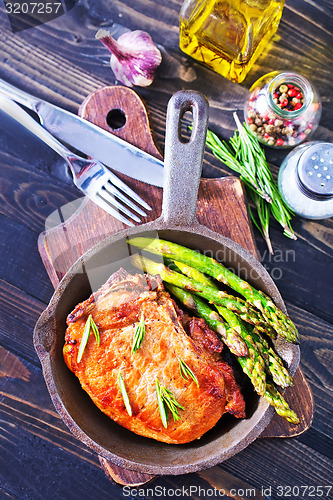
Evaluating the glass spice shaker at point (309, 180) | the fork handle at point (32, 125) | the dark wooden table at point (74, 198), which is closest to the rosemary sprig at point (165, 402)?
the dark wooden table at point (74, 198)

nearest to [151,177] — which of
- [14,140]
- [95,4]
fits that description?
[14,140]

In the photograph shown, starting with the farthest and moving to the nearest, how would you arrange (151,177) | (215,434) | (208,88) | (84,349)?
1. (208,88)
2. (151,177)
3. (215,434)
4. (84,349)

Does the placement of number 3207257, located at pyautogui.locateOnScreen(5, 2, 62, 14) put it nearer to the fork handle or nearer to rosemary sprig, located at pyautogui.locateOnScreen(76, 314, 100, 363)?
the fork handle

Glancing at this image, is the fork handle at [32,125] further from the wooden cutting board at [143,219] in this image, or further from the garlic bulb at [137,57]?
the garlic bulb at [137,57]

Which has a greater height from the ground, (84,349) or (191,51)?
(191,51)

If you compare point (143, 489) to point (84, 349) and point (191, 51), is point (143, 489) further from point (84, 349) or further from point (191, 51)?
point (191, 51)

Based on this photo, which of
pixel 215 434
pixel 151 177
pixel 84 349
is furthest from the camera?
pixel 151 177

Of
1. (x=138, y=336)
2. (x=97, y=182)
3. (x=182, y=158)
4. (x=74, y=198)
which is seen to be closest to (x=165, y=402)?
(x=138, y=336)

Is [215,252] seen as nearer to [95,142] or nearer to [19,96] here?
[95,142]
